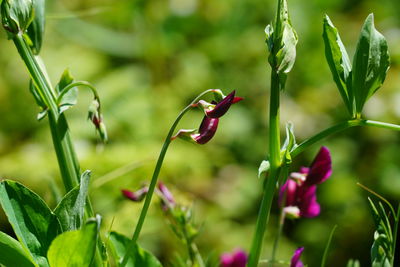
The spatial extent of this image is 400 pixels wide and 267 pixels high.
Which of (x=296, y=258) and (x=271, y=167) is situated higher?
(x=271, y=167)

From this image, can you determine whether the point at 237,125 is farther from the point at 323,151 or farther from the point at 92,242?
the point at 92,242

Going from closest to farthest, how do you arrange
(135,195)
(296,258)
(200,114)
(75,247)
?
(75,247) < (296,258) < (135,195) < (200,114)

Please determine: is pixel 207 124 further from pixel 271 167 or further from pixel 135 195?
pixel 135 195

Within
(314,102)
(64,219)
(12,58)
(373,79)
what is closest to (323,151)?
(373,79)

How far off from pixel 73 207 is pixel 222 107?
0.13 m

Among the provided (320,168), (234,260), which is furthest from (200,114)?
(320,168)

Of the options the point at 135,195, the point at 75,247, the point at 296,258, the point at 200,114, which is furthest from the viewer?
the point at 200,114

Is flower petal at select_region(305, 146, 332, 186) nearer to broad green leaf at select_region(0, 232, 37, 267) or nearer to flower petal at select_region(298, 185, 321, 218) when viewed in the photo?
flower petal at select_region(298, 185, 321, 218)

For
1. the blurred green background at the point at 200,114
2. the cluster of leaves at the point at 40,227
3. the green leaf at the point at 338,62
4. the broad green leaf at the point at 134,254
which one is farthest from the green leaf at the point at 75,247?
the blurred green background at the point at 200,114

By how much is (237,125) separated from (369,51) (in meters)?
2.44

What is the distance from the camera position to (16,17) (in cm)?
49

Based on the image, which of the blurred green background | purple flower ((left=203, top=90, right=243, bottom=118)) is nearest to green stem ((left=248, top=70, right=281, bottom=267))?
purple flower ((left=203, top=90, right=243, bottom=118))

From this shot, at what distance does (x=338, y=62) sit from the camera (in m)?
0.46

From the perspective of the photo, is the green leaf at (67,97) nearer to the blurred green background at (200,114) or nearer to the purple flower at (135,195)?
the purple flower at (135,195)
